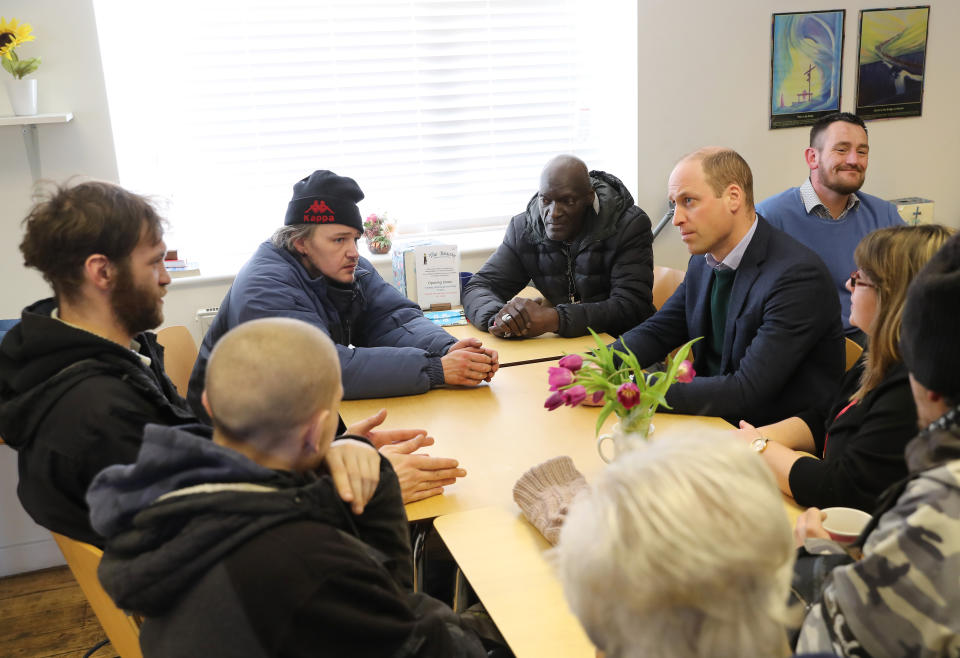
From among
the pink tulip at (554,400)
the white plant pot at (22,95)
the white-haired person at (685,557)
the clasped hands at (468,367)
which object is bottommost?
the clasped hands at (468,367)

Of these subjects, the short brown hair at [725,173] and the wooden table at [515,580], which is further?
the short brown hair at [725,173]

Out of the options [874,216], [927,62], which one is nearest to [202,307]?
[874,216]

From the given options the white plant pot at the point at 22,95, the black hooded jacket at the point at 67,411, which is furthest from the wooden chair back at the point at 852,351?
the white plant pot at the point at 22,95

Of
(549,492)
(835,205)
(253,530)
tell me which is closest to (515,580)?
(549,492)

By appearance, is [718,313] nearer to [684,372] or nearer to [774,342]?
[774,342]

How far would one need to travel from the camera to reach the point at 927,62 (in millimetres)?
4645

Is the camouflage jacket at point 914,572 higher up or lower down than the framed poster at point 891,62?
lower down

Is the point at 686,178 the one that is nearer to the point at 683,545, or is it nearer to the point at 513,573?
the point at 513,573

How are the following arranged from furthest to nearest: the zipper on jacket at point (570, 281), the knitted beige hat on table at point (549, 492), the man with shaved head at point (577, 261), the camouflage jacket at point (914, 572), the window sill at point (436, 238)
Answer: the window sill at point (436, 238) → the zipper on jacket at point (570, 281) → the man with shaved head at point (577, 261) → the knitted beige hat on table at point (549, 492) → the camouflage jacket at point (914, 572)

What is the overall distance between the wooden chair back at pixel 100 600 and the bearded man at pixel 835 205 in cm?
322

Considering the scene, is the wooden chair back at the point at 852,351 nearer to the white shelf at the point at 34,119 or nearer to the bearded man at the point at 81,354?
the bearded man at the point at 81,354

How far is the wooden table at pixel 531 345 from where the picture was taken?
3.00 metres

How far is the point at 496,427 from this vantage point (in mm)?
2350

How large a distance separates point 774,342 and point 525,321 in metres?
1.01
